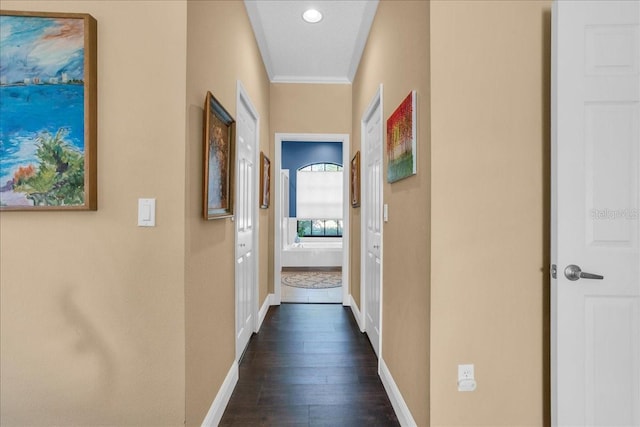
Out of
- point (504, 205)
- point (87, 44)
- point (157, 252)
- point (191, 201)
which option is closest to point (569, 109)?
point (504, 205)

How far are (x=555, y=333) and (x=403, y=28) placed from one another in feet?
5.62

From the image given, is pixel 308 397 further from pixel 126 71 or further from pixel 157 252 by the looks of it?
pixel 126 71

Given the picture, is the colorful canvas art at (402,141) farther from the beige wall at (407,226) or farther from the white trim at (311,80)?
the white trim at (311,80)

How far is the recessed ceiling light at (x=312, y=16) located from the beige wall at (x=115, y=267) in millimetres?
1583

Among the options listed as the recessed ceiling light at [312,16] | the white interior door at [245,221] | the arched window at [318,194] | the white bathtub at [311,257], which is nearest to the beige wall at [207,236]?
the white interior door at [245,221]

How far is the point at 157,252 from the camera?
1473 millimetres

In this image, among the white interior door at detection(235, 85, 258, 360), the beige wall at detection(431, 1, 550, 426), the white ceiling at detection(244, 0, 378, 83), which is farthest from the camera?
the white ceiling at detection(244, 0, 378, 83)

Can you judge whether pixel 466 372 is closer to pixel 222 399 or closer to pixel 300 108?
pixel 222 399

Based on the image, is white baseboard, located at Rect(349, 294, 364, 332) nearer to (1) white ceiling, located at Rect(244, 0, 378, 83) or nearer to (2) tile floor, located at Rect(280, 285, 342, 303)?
(2) tile floor, located at Rect(280, 285, 342, 303)

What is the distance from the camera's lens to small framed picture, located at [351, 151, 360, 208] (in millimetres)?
3580

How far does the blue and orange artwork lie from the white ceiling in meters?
1.57

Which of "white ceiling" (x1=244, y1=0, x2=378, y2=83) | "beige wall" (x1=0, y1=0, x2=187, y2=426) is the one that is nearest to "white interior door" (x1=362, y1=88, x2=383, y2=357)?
"white ceiling" (x1=244, y1=0, x2=378, y2=83)

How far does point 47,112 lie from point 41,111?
0.02 metres

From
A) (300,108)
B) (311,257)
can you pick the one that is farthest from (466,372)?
(311,257)
